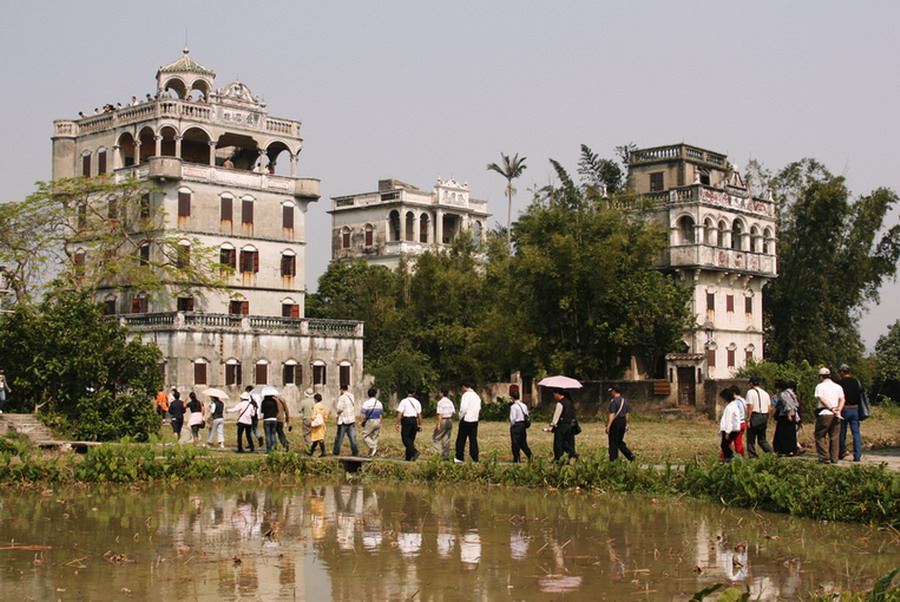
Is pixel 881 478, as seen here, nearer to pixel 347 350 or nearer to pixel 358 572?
pixel 358 572

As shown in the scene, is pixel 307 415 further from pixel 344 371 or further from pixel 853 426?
pixel 344 371

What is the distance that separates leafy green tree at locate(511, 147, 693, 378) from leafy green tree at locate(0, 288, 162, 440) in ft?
69.7

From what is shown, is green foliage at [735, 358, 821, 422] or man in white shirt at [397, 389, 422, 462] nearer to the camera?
man in white shirt at [397, 389, 422, 462]

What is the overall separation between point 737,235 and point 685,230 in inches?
136

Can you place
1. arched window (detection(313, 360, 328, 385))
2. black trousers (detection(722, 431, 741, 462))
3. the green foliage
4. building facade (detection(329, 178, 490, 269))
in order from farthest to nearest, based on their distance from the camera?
building facade (detection(329, 178, 490, 269)) → arched window (detection(313, 360, 328, 385)) → the green foliage → black trousers (detection(722, 431, 741, 462))

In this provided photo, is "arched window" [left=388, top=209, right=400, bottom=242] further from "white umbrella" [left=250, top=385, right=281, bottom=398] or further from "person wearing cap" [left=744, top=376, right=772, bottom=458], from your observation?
"person wearing cap" [left=744, top=376, right=772, bottom=458]

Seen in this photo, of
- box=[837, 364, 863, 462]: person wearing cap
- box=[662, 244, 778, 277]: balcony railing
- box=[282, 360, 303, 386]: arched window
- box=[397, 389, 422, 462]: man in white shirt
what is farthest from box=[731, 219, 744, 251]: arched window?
box=[397, 389, 422, 462]: man in white shirt

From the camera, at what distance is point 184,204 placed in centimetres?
5044

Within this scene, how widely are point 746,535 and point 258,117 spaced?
142 feet

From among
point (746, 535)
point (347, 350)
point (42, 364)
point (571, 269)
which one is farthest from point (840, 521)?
point (347, 350)

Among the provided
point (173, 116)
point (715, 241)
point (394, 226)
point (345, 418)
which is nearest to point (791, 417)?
point (345, 418)

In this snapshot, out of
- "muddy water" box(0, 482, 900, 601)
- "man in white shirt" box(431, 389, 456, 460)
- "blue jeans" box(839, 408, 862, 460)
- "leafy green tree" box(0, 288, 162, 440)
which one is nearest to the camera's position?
"muddy water" box(0, 482, 900, 601)

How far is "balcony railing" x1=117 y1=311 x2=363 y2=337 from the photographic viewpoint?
46281mm

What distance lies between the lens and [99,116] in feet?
177
